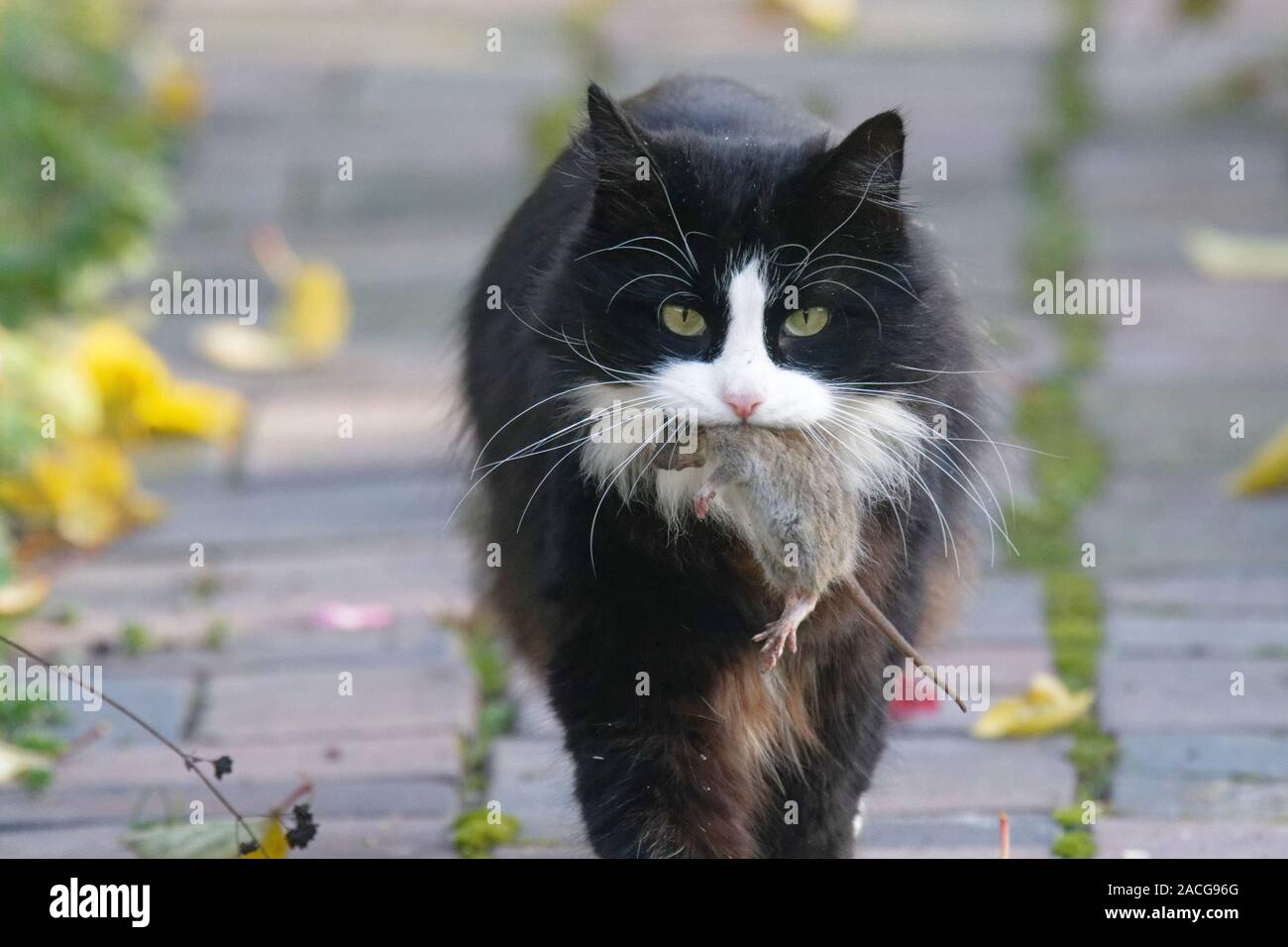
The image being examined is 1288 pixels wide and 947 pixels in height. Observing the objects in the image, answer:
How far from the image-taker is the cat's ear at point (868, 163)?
2.50 metres

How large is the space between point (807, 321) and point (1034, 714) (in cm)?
127

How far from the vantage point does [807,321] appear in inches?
101

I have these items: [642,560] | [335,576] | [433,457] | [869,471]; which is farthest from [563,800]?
[433,457]

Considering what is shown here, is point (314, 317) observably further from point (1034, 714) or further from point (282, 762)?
point (1034, 714)

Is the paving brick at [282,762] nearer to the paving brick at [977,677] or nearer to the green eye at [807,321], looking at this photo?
the paving brick at [977,677]

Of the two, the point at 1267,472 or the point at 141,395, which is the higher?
the point at 141,395

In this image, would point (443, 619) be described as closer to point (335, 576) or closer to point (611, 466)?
point (335, 576)

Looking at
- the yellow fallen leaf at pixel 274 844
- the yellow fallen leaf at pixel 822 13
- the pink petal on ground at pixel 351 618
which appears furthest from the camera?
the yellow fallen leaf at pixel 822 13

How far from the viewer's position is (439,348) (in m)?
5.34

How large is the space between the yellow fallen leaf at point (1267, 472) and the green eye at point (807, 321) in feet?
7.32

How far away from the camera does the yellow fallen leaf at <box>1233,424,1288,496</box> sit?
436cm

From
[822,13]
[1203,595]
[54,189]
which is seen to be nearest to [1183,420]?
[1203,595]

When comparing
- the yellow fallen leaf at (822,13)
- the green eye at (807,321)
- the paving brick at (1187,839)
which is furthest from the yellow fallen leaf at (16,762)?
the yellow fallen leaf at (822,13)

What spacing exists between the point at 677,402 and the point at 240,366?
126 inches
